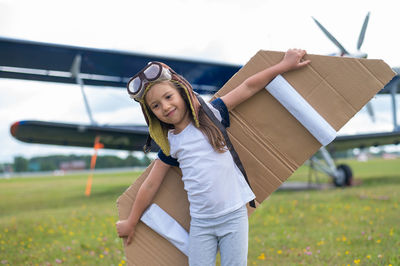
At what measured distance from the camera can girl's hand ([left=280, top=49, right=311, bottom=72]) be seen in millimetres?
1629

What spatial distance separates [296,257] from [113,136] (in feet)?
22.3

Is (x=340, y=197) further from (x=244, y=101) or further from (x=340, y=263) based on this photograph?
(x=244, y=101)

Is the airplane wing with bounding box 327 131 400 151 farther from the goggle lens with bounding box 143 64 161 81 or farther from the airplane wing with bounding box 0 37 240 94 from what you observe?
the goggle lens with bounding box 143 64 161 81

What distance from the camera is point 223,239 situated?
1.49 meters

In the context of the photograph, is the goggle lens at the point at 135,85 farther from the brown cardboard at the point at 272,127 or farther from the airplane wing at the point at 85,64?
the airplane wing at the point at 85,64

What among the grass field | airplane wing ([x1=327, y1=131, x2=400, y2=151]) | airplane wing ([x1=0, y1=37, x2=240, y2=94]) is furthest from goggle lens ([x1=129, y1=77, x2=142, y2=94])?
airplane wing ([x1=327, y1=131, x2=400, y2=151])

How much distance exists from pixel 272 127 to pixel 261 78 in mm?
258

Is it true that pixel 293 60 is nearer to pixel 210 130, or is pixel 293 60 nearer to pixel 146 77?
pixel 210 130

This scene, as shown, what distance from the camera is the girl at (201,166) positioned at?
147cm

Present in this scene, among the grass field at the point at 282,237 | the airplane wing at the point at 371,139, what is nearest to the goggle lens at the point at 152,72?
the grass field at the point at 282,237

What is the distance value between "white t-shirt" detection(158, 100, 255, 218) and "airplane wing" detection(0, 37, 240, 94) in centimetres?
793

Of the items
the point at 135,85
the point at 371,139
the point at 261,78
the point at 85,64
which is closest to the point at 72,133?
the point at 85,64

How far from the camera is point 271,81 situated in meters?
1.67

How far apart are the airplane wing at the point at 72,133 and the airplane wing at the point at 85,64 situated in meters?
1.87
